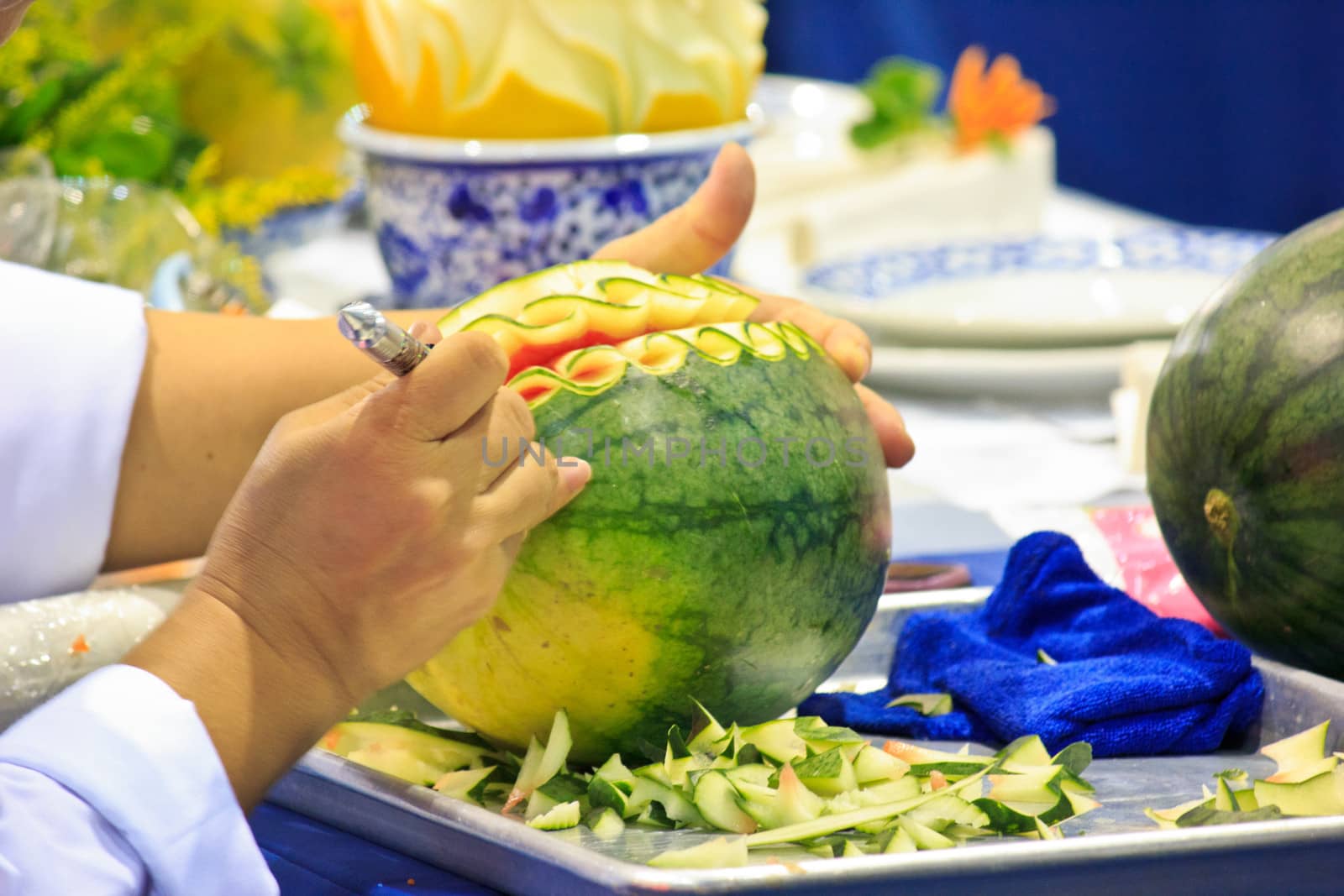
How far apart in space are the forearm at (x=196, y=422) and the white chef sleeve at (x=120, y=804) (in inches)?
15.3

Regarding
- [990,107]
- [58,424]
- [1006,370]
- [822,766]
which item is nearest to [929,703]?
[822,766]

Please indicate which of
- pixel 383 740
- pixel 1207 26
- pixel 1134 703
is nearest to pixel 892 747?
pixel 1134 703

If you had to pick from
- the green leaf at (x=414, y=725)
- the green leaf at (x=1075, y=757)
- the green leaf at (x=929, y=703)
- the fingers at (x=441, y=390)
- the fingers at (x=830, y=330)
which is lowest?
the green leaf at (x=414, y=725)

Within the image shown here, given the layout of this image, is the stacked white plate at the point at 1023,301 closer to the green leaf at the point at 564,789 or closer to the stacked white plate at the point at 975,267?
the stacked white plate at the point at 975,267

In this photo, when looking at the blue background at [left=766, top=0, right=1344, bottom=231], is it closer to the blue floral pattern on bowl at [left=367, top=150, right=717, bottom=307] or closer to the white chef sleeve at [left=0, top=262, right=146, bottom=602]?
the blue floral pattern on bowl at [left=367, top=150, right=717, bottom=307]

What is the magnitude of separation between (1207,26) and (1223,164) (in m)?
0.38

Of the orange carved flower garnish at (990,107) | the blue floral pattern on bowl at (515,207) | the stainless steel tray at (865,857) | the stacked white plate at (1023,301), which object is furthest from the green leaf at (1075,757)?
the orange carved flower garnish at (990,107)

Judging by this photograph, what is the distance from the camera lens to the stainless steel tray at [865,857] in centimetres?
56

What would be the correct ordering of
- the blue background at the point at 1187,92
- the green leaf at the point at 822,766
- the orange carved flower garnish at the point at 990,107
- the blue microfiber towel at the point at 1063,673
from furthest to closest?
the blue background at the point at 1187,92 → the orange carved flower garnish at the point at 990,107 → the blue microfiber towel at the point at 1063,673 → the green leaf at the point at 822,766

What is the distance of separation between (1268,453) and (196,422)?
2.29 feet

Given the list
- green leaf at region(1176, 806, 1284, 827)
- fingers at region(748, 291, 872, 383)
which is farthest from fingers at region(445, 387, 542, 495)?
green leaf at region(1176, 806, 1284, 827)

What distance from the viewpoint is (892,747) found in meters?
0.73

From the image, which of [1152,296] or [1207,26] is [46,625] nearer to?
[1152,296]

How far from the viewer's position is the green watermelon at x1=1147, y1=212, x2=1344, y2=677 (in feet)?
2.61
